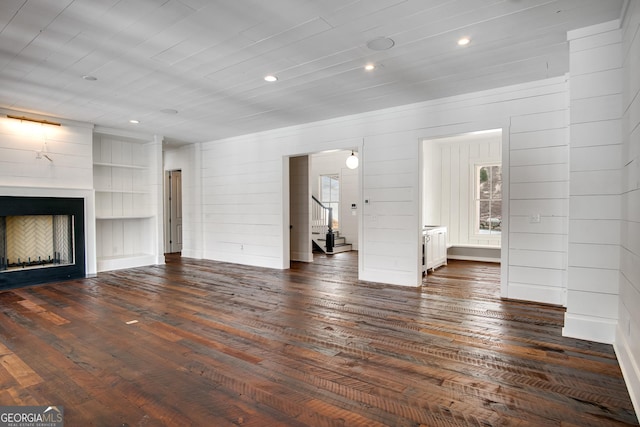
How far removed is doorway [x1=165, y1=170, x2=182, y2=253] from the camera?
9812mm

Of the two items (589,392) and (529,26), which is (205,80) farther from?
(589,392)

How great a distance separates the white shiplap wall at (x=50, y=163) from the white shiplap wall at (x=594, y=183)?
23.6 ft

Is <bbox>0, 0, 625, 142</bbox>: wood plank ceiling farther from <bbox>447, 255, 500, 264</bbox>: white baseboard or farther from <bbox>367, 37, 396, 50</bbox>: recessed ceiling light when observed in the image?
<bbox>447, 255, 500, 264</bbox>: white baseboard

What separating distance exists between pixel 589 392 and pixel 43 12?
4.88 m

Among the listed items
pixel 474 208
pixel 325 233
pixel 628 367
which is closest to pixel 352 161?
pixel 325 233

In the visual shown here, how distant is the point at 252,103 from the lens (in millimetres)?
5363

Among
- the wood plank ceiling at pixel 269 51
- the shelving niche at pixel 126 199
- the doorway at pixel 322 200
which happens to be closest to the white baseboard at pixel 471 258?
the doorway at pixel 322 200

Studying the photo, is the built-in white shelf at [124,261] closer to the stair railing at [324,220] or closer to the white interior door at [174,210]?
the white interior door at [174,210]

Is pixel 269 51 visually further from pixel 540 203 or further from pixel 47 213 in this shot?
pixel 47 213

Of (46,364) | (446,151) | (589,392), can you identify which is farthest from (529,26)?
(446,151)

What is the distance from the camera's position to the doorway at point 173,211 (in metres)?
9.81

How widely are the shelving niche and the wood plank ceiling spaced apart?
1.93 meters

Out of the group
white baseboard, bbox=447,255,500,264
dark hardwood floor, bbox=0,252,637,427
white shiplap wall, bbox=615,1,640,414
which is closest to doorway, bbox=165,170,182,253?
dark hardwood floor, bbox=0,252,637,427

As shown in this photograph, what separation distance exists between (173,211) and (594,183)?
9.37m
